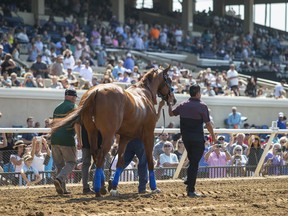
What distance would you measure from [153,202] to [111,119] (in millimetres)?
1354

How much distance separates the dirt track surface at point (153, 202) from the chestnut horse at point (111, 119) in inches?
23.5

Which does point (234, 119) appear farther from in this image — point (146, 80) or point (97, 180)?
point (97, 180)

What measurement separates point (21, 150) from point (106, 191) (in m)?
2.39

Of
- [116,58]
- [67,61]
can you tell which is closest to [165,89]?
[67,61]

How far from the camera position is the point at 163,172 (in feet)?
47.2

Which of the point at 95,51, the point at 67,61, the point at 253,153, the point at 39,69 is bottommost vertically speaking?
the point at 253,153

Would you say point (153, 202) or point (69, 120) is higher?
point (69, 120)

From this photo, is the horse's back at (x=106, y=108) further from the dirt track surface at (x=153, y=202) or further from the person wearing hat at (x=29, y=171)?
the person wearing hat at (x=29, y=171)

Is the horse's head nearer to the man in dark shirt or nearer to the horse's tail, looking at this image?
the man in dark shirt

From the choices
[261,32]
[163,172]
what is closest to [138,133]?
[163,172]

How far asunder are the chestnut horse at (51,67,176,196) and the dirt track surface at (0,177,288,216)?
1.96 feet

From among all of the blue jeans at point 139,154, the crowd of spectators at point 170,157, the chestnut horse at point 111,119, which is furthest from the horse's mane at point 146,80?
the crowd of spectators at point 170,157

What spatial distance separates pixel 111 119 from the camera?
10.6 metres

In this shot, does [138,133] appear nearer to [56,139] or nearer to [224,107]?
[56,139]
